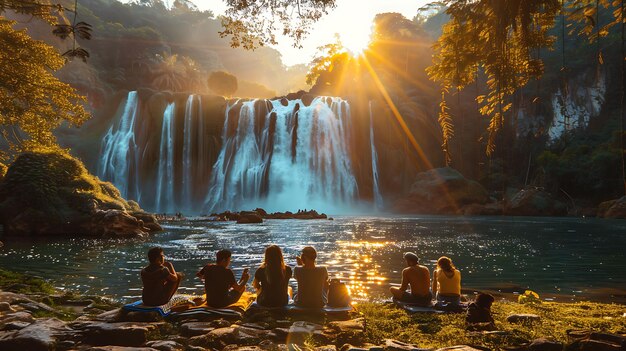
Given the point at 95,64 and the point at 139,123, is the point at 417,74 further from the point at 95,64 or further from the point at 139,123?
the point at 95,64

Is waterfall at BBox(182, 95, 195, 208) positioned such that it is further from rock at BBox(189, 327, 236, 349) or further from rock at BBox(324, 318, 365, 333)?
rock at BBox(189, 327, 236, 349)

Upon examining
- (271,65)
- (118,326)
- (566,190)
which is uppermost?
(271,65)

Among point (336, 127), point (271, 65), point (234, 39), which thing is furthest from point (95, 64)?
point (271, 65)

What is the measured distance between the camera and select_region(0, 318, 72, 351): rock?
4320 millimetres

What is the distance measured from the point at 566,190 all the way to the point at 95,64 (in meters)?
70.2

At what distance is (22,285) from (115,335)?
5197mm

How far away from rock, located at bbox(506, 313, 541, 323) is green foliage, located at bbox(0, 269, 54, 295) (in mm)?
8538

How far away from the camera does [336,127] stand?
172 feet

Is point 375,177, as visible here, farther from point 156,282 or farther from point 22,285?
point 156,282

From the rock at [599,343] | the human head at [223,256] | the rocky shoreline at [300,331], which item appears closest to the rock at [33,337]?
the rocky shoreline at [300,331]

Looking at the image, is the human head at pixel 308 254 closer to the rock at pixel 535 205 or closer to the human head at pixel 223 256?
the human head at pixel 223 256

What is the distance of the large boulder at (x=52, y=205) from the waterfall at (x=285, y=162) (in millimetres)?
26401

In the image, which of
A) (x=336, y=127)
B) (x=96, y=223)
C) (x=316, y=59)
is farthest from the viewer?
(x=336, y=127)

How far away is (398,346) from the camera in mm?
4801
